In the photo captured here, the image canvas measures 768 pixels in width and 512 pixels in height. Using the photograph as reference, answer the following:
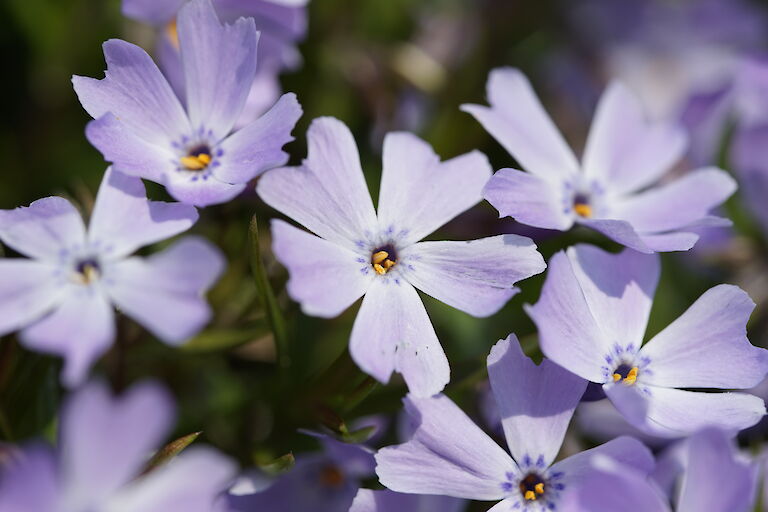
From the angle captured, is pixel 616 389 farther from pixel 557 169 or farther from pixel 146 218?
pixel 146 218

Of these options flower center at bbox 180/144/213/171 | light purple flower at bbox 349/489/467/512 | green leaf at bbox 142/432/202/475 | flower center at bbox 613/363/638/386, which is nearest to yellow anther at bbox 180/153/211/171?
flower center at bbox 180/144/213/171

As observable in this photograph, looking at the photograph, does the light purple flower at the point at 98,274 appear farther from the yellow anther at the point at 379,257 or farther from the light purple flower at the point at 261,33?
the light purple flower at the point at 261,33

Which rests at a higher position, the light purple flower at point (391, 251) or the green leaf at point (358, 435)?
the light purple flower at point (391, 251)

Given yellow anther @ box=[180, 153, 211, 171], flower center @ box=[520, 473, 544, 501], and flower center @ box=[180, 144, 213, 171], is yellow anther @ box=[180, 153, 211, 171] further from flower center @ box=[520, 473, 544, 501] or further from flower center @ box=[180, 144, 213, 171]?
flower center @ box=[520, 473, 544, 501]

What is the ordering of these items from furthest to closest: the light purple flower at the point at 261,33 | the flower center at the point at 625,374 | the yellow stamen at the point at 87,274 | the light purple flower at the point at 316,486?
the light purple flower at the point at 261,33
the light purple flower at the point at 316,486
the flower center at the point at 625,374
the yellow stamen at the point at 87,274

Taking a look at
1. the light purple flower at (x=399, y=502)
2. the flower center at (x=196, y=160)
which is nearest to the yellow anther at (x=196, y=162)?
the flower center at (x=196, y=160)

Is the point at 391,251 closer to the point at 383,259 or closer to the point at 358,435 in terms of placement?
the point at 383,259
